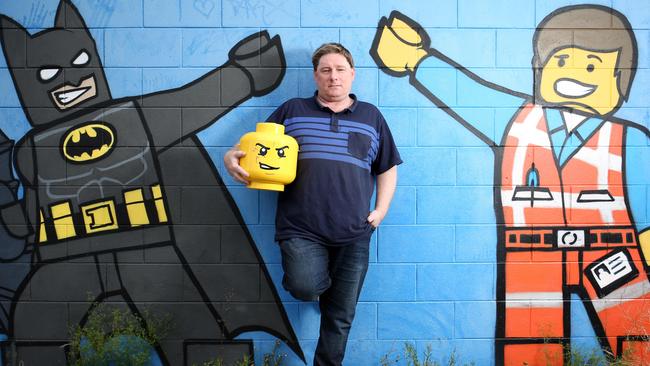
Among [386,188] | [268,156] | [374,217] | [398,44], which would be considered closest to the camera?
[268,156]

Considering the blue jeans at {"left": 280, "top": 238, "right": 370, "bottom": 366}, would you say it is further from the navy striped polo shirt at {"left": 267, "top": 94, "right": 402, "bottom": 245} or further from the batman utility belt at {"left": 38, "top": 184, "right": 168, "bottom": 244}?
the batman utility belt at {"left": 38, "top": 184, "right": 168, "bottom": 244}

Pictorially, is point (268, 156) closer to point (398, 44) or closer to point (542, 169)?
point (398, 44)

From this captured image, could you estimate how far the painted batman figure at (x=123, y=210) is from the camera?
3215 mm

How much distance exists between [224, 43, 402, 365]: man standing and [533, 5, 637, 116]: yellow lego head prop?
115 cm

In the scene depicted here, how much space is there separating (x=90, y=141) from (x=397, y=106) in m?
1.96

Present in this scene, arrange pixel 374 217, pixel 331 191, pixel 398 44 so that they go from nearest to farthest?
pixel 331 191, pixel 374 217, pixel 398 44

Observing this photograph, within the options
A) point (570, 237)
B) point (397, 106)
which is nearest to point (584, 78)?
point (570, 237)

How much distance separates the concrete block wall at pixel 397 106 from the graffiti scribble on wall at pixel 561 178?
6 cm

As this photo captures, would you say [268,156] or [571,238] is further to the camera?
[571,238]

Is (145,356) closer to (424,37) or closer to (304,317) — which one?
(304,317)

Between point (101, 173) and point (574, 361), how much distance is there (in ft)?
10.5

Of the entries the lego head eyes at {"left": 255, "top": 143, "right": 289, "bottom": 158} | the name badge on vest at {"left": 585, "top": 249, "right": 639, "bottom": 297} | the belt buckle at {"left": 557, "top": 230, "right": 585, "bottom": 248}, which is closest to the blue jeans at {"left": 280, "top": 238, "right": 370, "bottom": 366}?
the lego head eyes at {"left": 255, "top": 143, "right": 289, "bottom": 158}

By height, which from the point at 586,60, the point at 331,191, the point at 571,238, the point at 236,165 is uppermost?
the point at 586,60

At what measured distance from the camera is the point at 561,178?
323cm
